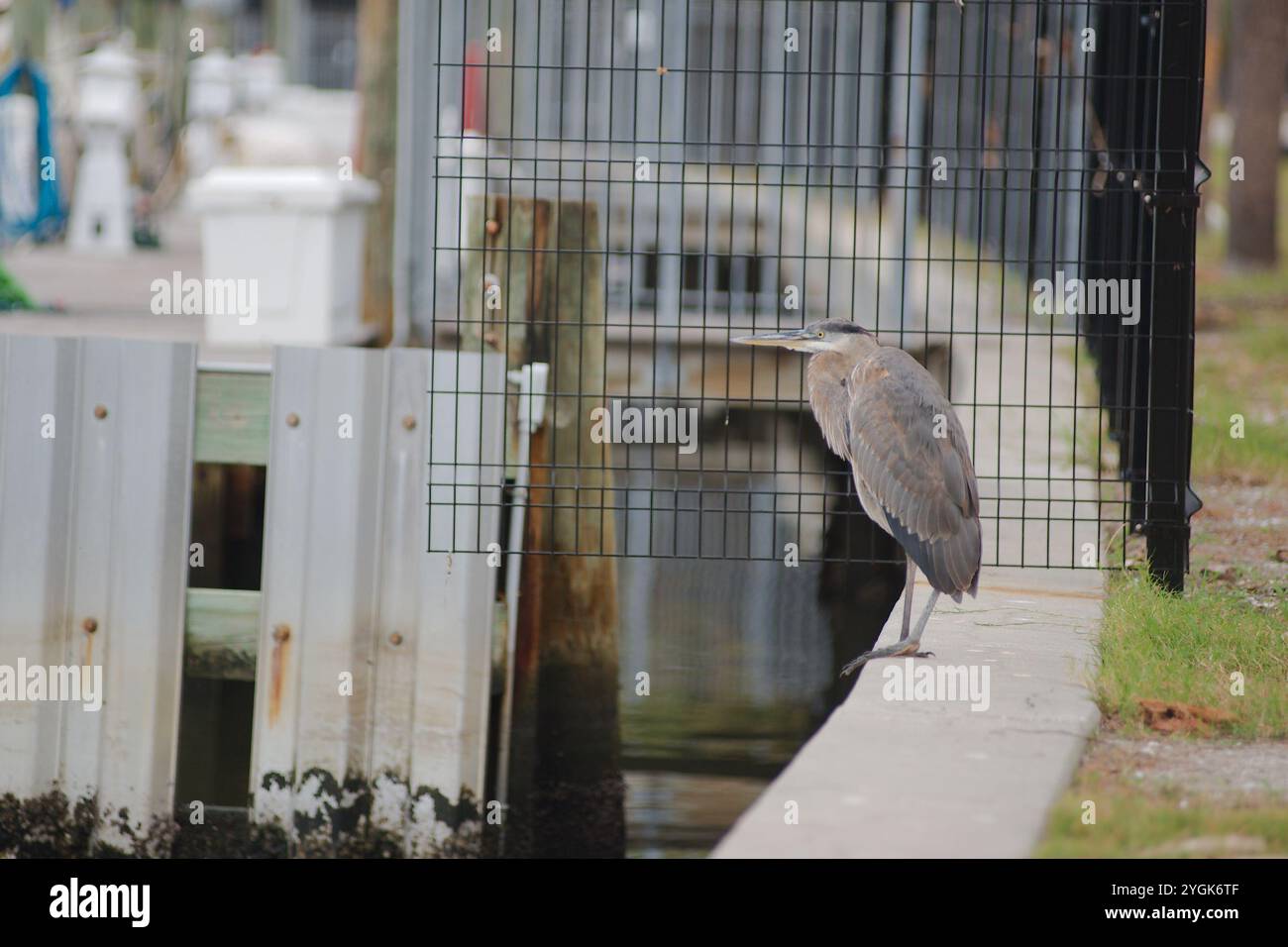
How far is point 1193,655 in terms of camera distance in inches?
195

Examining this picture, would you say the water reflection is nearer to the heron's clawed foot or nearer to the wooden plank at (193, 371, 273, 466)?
the heron's clawed foot

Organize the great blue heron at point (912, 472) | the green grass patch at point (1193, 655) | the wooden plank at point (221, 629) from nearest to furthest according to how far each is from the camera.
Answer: the green grass patch at point (1193, 655), the great blue heron at point (912, 472), the wooden plank at point (221, 629)

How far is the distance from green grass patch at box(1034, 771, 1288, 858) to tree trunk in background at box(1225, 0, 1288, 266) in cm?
1149

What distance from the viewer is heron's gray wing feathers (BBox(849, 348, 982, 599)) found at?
4.99 metres

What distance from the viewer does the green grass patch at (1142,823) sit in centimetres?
359

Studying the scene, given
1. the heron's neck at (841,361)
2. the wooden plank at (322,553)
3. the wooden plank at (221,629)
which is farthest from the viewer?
the wooden plank at (221,629)

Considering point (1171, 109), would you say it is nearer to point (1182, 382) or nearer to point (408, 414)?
point (1182, 382)

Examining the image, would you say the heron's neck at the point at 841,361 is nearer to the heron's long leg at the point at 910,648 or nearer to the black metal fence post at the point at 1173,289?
the heron's long leg at the point at 910,648

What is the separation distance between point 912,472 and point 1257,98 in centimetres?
1067

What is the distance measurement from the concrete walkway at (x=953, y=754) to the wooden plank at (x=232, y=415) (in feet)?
8.00

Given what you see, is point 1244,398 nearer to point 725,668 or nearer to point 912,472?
point 725,668

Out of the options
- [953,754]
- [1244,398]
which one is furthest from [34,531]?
[1244,398]

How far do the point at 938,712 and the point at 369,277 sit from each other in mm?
6978

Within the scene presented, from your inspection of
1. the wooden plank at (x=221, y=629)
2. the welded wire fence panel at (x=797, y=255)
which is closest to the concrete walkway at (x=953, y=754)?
the welded wire fence panel at (x=797, y=255)
